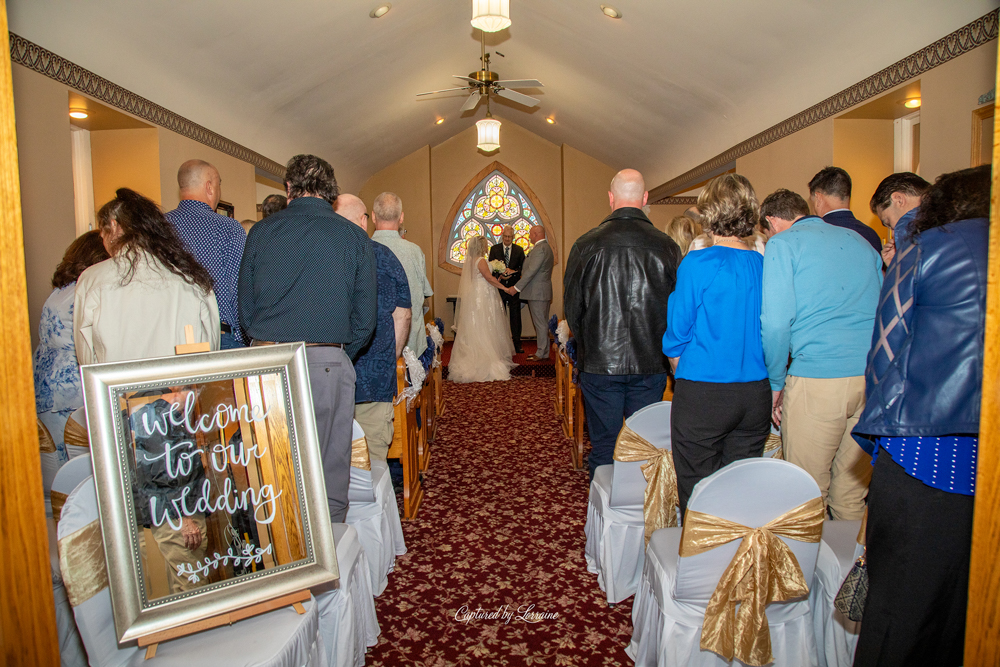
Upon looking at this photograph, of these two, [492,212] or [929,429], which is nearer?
[929,429]

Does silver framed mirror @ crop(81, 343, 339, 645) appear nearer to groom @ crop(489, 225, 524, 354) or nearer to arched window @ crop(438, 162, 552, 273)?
groom @ crop(489, 225, 524, 354)

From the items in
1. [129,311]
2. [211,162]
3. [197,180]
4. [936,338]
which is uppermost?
[211,162]

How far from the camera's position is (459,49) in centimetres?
679

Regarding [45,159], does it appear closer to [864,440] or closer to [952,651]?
[864,440]

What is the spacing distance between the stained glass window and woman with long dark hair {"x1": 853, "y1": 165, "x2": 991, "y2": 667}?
9.72m

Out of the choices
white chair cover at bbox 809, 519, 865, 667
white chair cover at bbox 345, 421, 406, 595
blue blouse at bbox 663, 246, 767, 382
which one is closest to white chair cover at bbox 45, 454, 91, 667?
white chair cover at bbox 345, 421, 406, 595

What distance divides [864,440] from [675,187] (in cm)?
663

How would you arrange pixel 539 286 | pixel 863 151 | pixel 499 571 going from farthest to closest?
pixel 539 286, pixel 863 151, pixel 499 571

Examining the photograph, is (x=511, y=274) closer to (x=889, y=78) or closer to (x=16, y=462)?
(x=889, y=78)

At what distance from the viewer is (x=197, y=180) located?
8.70ft

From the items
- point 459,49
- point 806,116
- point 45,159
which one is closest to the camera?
point 45,159

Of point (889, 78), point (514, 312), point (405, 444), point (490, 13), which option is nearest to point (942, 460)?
point (405, 444)

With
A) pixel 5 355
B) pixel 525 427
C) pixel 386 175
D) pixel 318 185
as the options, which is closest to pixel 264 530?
pixel 5 355

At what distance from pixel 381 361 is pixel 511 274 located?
6366 mm
